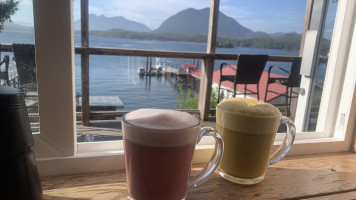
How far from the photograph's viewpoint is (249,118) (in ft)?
1.61

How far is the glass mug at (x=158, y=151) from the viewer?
1.25ft

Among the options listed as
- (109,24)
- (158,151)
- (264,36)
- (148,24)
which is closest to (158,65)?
(148,24)

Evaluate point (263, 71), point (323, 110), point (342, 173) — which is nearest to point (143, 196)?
point (342, 173)

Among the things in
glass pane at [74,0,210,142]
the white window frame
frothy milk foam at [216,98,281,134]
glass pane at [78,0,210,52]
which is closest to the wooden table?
the white window frame

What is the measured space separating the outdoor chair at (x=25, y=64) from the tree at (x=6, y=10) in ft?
0.17

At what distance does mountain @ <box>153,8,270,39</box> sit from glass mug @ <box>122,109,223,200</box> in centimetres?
199

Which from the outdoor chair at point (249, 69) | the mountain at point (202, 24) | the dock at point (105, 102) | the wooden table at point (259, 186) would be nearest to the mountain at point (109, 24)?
the dock at point (105, 102)

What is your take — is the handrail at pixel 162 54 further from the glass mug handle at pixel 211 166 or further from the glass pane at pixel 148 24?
the glass mug handle at pixel 211 166

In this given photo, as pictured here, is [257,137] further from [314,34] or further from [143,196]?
[314,34]

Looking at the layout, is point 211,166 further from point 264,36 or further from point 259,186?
point 264,36

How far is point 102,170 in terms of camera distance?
0.57 meters

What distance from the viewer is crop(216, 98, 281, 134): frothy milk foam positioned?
492 millimetres

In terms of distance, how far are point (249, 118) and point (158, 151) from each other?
0.68ft

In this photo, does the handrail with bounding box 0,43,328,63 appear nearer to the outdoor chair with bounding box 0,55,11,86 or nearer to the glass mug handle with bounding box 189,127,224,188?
the outdoor chair with bounding box 0,55,11,86
